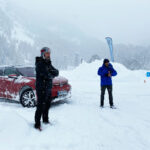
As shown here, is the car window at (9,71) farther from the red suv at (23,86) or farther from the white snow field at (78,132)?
the white snow field at (78,132)

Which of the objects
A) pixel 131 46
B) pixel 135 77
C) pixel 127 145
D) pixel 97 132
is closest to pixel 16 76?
pixel 97 132

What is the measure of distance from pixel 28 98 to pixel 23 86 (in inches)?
18.9

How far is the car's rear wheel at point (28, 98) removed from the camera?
5.70 metres

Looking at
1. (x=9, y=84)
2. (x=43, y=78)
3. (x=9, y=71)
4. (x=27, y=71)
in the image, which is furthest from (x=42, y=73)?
(x=9, y=71)

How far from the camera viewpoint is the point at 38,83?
3.52 m

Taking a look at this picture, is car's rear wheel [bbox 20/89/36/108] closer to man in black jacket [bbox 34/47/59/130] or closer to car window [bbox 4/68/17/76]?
car window [bbox 4/68/17/76]

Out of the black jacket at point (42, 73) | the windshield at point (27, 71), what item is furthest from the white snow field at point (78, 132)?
the windshield at point (27, 71)

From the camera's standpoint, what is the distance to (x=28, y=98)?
19.0 feet

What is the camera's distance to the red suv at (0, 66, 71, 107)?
5.77 meters

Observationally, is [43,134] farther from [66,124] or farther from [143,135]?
[143,135]

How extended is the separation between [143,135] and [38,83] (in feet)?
8.59

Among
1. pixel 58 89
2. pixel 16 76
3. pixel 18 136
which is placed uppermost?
pixel 16 76

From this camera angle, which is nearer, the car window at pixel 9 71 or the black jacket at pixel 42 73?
the black jacket at pixel 42 73

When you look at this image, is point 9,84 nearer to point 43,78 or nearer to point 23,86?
point 23,86
